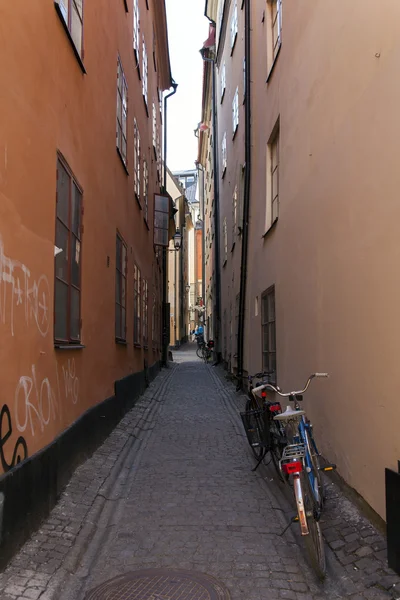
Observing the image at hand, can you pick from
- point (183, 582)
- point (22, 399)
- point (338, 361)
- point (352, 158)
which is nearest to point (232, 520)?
point (183, 582)

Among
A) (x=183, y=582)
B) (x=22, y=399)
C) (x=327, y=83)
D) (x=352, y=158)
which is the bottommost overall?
(x=183, y=582)

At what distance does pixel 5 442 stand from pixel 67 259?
2.45 m

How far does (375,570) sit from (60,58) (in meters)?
4.97

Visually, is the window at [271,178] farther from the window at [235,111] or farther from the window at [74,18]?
the window at [235,111]

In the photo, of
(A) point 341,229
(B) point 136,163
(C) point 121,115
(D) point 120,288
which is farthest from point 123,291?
(A) point 341,229

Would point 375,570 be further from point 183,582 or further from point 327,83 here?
point 327,83

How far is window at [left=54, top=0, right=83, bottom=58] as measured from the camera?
538 centimetres

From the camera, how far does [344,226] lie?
4816 mm

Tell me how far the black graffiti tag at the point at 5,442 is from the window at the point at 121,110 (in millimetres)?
6323

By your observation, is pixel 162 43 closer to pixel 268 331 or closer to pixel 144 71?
pixel 144 71

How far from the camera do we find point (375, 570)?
11.6 feet

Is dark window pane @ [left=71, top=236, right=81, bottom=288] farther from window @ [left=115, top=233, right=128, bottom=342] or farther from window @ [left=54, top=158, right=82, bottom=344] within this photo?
window @ [left=115, top=233, right=128, bottom=342]

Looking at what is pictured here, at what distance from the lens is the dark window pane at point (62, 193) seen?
5191 mm

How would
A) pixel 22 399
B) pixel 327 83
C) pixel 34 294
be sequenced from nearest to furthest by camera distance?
pixel 22 399
pixel 34 294
pixel 327 83
